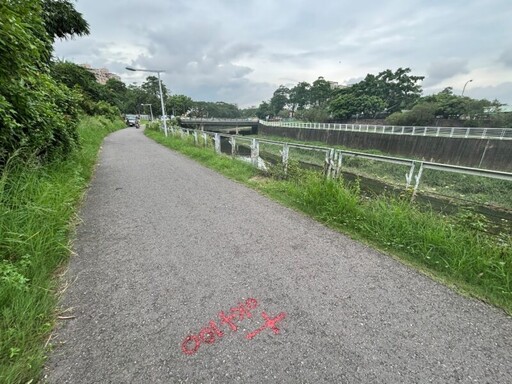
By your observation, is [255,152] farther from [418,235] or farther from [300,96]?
[300,96]

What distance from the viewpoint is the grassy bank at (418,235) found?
2389 millimetres

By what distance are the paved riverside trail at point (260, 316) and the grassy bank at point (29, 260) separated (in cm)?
15

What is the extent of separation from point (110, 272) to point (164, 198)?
257cm

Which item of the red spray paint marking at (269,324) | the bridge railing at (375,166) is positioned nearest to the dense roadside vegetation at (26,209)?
the red spray paint marking at (269,324)

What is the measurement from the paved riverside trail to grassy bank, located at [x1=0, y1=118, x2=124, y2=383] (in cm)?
15

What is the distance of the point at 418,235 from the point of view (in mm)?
2990

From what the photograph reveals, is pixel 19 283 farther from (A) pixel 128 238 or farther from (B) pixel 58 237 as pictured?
(A) pixel 128 238

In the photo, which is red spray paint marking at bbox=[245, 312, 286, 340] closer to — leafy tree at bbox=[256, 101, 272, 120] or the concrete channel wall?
the concrete channel wall

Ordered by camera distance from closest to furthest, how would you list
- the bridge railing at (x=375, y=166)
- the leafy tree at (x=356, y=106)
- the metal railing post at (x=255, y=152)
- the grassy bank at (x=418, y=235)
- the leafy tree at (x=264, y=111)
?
1. the grassy bank at (x=418, y=235)
2. the bridge railing at (x=375, y=166)
3. the metal railing post at (x=255, y=152)
4. the leafy tree at (x=356, y=106)
5. the leafy tree at (x=264, y=111)

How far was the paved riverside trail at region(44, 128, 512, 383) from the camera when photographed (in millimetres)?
1552

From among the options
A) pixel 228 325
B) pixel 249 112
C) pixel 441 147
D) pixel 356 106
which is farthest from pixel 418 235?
pixel 249 112

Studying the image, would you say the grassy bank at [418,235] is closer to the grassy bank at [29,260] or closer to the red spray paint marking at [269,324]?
the red spray paint marking at [269,324]

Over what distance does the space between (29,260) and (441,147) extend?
1005 inches

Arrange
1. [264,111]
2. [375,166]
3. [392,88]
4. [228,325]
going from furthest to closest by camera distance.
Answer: [264,111], [392,88], [375,166], [228,325]
